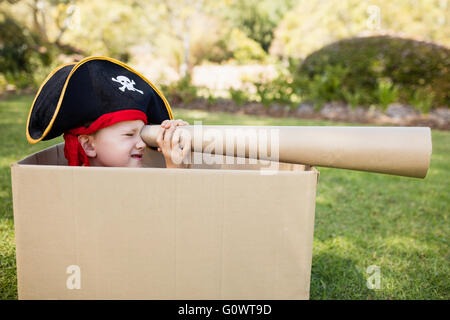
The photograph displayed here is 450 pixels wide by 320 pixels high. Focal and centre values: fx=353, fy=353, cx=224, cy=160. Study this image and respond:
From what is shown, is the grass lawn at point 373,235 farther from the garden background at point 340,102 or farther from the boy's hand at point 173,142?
the boy's hand at point 173,142

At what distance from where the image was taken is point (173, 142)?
1.08 meters

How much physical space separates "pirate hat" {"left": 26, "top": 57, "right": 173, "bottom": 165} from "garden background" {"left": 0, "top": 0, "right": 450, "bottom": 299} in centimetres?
61

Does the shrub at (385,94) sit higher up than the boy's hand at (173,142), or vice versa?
the shrub at (385,94)

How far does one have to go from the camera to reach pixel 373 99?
5816 mm

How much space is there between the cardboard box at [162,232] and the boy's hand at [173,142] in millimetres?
265

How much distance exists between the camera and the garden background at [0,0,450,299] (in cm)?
155

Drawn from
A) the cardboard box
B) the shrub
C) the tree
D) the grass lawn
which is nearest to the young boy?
the cardboard box

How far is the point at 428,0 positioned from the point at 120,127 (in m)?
20.8

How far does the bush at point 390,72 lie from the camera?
18.9 ft

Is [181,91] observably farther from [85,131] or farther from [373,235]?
[85,131]

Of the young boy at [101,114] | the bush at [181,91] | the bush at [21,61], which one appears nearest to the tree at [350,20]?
the bush at [181,91]

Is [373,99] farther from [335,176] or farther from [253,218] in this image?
[253,218]

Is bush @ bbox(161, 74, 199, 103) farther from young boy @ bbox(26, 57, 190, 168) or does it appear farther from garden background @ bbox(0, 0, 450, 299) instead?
young boy @ bbox(26, 57, 190, 168)

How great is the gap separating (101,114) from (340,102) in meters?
5.50
